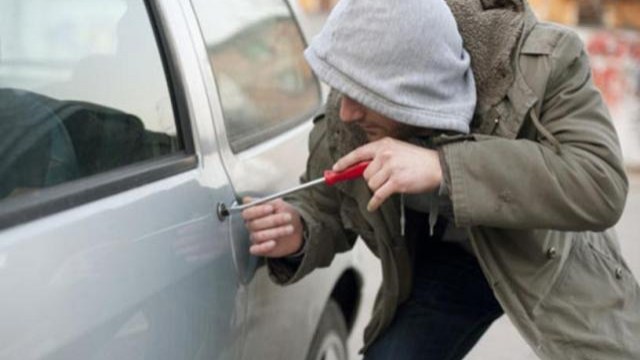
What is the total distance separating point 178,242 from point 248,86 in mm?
958

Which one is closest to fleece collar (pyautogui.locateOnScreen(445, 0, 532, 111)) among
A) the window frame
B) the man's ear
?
the man's ear

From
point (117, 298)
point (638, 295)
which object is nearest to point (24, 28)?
point (117, 298)

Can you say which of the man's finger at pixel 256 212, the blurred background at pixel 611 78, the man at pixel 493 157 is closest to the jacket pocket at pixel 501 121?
the man at pixel 493 157

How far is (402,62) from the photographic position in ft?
5.99

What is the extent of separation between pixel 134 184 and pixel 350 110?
466mm

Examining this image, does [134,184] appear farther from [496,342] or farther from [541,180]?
[496,342]

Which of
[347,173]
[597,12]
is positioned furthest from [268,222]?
[597,12]

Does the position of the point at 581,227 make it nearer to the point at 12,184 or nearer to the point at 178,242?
the point at 178,242

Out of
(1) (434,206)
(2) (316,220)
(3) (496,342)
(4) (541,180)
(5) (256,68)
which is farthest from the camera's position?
(3) (496,342)

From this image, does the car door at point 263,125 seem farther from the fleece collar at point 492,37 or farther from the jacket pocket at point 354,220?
the fleece collar at point 492,37

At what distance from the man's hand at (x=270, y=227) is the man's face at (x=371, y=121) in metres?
0.31

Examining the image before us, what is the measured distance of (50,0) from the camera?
73.4 inches

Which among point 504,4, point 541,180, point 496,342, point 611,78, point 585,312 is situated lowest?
point 611,78

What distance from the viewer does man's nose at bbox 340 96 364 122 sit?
6.34ft
